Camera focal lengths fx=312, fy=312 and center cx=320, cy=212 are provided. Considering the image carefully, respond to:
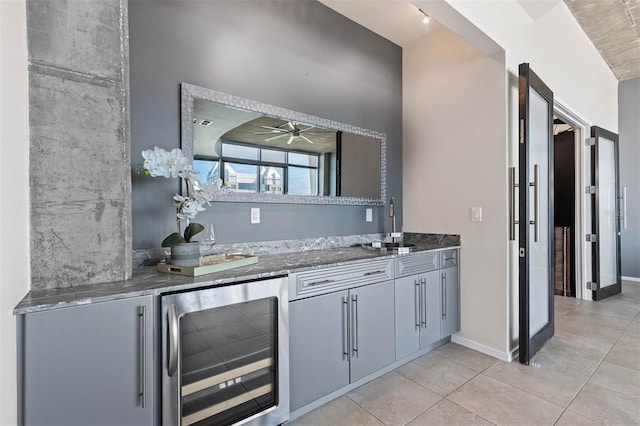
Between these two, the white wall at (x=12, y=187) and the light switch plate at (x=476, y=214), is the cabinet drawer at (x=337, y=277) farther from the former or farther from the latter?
the white wall at (x=12, y=187)

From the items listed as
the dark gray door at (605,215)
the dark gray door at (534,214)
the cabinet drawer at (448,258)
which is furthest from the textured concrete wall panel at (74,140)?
the dark gray door at (605,215)

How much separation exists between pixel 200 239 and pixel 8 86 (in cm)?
114

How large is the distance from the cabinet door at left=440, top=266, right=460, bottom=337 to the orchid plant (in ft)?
6.75

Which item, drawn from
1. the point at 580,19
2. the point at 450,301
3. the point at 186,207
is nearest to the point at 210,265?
the point at 186,207

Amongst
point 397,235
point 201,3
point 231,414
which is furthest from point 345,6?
point 231,414

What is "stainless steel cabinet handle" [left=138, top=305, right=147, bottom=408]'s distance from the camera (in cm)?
123

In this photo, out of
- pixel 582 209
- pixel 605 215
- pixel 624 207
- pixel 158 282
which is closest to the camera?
pixel 158 282

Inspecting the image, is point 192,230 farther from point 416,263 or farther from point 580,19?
point 580,19

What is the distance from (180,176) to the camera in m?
1.66

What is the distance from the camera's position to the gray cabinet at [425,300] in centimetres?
239

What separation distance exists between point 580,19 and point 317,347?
4594 mm

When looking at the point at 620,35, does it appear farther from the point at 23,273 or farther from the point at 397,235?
the point at 23,273

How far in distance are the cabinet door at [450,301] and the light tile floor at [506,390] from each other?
0.19 metres

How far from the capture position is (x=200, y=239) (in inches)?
77.2
